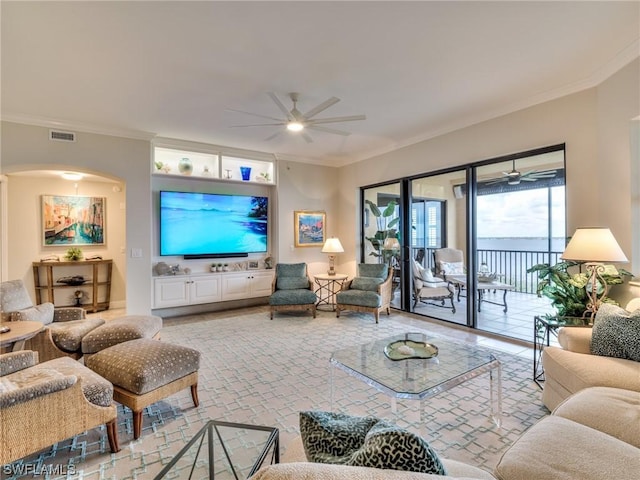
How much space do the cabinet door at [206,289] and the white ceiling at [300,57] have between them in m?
2.61

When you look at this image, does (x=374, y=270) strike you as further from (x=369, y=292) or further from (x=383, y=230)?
(x=383, y=230)

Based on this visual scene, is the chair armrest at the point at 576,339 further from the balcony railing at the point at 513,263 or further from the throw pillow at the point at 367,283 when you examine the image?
the throw pillow at the point at 367,283

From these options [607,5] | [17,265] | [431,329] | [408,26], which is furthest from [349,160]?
[17,265]

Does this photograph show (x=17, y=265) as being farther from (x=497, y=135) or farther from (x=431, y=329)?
(x=497, y=135)

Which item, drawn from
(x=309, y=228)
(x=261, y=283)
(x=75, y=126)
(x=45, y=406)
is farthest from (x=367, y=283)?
(x=75, y=126)

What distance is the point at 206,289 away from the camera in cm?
545

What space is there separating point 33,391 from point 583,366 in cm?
319

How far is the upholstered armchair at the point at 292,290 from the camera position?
511 centimetres

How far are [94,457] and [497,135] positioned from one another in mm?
5059

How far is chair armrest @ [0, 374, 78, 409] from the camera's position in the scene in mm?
1504

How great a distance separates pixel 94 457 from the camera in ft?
6.25

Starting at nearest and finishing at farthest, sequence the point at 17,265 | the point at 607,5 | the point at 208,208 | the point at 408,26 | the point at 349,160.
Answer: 1. the point at 607,5
2. the point at 408,26
3. the point at 17,265
4. the point at 208,208
5. the point at 349,160

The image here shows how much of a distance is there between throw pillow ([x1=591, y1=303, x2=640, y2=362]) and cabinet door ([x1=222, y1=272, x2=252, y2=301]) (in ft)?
16.2

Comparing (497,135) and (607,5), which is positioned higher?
(607,5)
